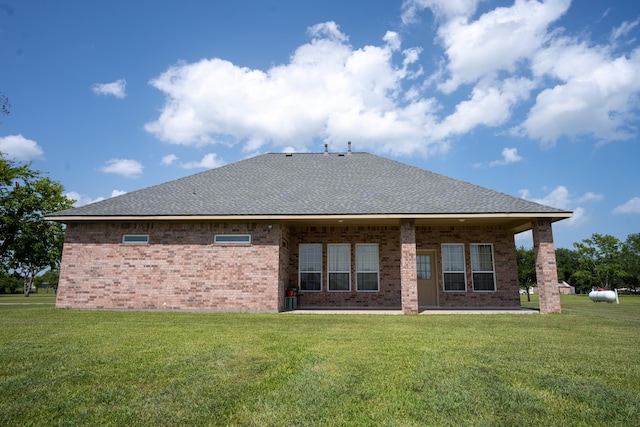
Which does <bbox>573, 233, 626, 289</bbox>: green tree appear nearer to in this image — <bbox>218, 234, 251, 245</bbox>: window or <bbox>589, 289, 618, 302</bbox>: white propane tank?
<bbox>589, 289, 618, 302</bbox>: white propane tank

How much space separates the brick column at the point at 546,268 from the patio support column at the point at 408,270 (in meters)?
4.04

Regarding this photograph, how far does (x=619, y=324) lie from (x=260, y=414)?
410 inches

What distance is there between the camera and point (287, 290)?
14.4 meters

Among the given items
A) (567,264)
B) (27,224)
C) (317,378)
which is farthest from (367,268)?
(567,264)

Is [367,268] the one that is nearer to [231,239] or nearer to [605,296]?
[231,239]

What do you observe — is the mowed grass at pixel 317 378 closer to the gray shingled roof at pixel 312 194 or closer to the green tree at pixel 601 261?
the gray shingled roof at pixel 312 194

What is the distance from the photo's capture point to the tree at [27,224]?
1136 inches

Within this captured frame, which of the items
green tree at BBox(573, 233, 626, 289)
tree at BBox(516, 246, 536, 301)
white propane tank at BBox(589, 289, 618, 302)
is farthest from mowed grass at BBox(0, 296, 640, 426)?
green tree at BBox(573, 233, 626, 289)

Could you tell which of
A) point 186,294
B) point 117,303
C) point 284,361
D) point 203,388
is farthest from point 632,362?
point 117,303

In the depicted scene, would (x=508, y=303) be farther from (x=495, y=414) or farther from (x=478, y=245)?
(x=495, y=414)

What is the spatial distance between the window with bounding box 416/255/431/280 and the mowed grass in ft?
25.0

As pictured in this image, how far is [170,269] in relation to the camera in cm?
1321

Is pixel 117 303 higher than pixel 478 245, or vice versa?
pixel 478 245

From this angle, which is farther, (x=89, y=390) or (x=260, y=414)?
(x=89, y=390)
